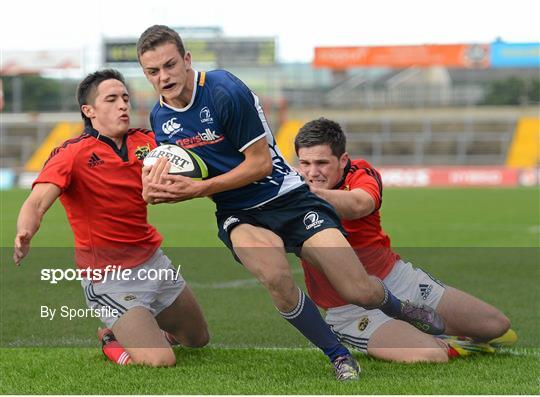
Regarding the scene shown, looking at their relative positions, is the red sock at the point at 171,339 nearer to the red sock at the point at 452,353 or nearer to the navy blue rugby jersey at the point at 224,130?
the navy blue rugby jersey at the point at 224,130

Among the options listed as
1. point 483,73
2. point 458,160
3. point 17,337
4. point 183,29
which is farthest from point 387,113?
point 17,337

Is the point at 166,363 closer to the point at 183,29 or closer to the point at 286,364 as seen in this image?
the point at 286,364

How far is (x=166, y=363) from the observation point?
5.62 meters

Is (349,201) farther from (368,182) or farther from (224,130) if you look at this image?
(224,130)

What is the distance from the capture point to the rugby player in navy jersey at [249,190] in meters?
5.14

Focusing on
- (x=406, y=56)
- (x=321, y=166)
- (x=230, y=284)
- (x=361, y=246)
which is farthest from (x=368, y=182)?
(x=406, y=56)

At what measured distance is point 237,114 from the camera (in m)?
5.19

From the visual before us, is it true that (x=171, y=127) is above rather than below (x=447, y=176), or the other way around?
above

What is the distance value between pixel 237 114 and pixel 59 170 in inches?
53.5

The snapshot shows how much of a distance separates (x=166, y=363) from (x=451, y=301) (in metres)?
1.95

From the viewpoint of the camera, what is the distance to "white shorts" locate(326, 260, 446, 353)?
584 centimetres

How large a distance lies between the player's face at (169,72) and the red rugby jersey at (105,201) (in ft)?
3.18

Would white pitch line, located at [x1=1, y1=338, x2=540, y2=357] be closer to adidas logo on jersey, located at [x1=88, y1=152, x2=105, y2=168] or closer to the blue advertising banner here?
adidas logo on jersey, located at [x1=88, y1=152, x2=105, y2=168]
